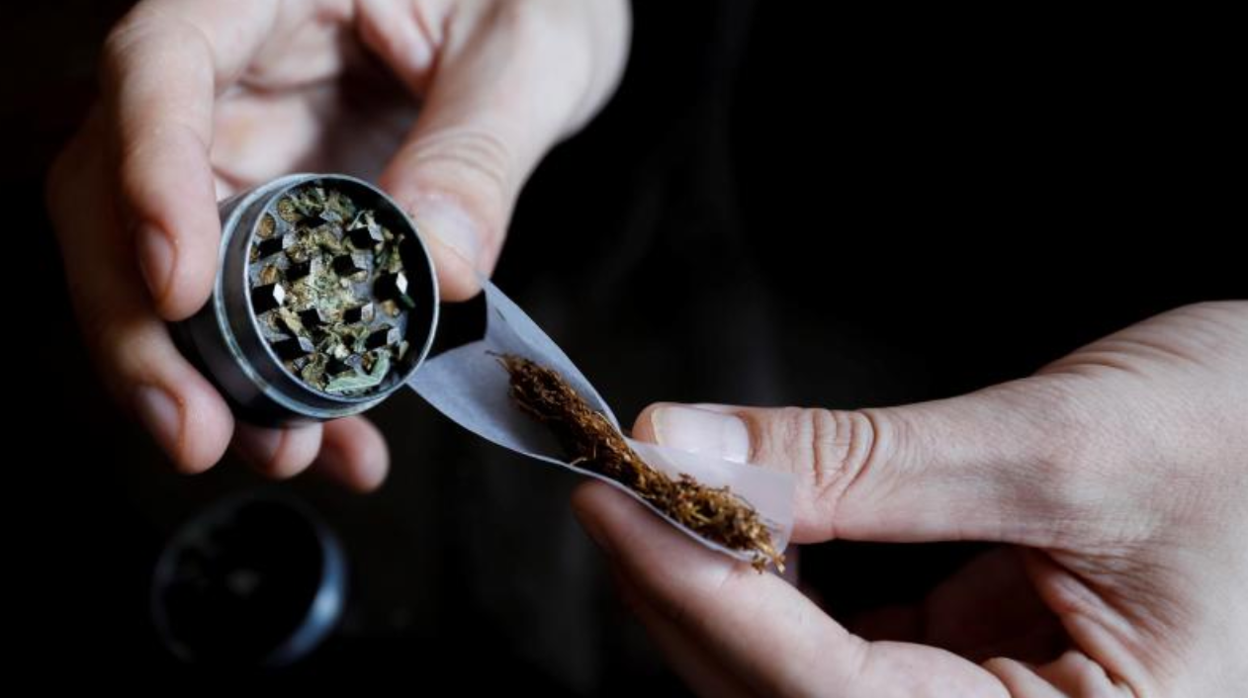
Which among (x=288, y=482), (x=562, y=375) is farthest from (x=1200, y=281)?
(x=288, y=482)

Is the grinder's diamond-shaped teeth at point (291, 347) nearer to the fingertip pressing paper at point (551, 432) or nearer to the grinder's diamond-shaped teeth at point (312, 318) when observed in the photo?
the grinder's diamond-shaped teeth at point (312, 318)

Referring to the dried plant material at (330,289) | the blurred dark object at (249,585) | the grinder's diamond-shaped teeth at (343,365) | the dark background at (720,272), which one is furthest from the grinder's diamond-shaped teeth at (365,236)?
the blurred dark object at (249,585)

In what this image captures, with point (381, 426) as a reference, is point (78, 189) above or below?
above

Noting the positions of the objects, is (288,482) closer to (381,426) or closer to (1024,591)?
(381,426)

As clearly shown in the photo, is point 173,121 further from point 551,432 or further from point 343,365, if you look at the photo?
point 551,432

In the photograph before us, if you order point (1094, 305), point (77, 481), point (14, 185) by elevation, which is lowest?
point (77, 481)

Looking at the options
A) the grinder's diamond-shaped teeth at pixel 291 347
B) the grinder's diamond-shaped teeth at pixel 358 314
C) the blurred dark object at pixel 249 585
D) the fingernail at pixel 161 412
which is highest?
the grinder's diamond-shaped teeth at pixel 358 314

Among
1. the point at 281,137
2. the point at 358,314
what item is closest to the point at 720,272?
the point at 281,137
